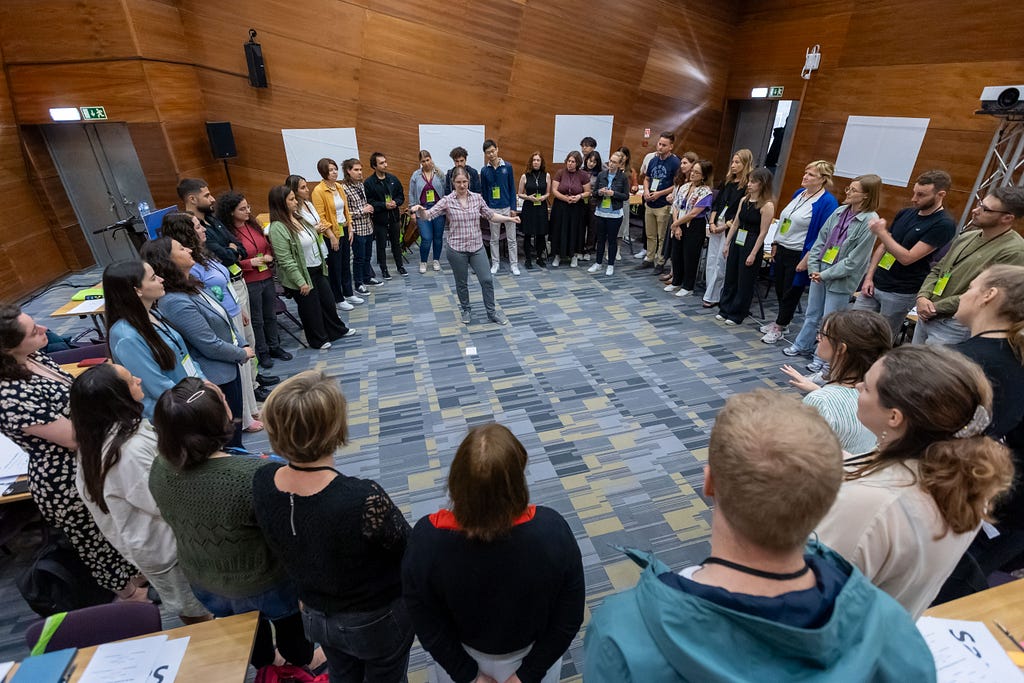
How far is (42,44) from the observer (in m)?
5.40

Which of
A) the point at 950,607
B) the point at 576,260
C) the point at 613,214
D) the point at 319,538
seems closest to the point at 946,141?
the point at 613,214

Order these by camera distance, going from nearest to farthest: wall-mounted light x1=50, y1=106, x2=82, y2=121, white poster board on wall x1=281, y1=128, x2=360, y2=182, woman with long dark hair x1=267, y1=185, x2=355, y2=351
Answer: woman with long dark hair x1=267, y1=185, x2=355, y2=351 → wall-mounted light x1=50, y1=106, x2=82, y2=121 → white poster board on wall x1=281, y1=128, x2=360, y2=182

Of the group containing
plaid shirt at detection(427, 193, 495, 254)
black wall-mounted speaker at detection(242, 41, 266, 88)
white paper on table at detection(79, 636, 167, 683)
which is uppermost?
black wall-mounted speaker at detection(242, 41, 266, 88)

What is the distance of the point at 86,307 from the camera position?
390 cm

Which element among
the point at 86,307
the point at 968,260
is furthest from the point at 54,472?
the point at 968,260

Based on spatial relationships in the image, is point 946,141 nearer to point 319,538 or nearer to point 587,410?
point 587,410

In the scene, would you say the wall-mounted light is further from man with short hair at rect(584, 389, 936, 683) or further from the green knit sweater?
man with short hair at rect(584, 389, 936, 683)

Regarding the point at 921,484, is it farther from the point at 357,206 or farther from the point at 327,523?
the point at 357,206

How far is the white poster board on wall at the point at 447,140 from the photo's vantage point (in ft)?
23.9

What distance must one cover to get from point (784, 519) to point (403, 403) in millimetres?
3394

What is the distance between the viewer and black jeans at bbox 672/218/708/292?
5539 mm

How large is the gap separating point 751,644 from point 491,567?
2.14ft

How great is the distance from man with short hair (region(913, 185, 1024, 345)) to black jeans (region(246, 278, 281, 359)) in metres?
4.81

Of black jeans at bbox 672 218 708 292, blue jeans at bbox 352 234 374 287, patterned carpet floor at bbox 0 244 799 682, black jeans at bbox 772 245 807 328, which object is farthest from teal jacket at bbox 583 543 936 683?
blue jeans at bbox 352 234 374 287
